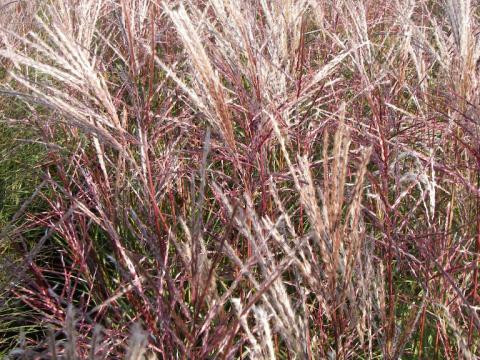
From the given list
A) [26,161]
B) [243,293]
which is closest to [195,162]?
[243,293]

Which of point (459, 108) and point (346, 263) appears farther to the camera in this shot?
point (459, 108)

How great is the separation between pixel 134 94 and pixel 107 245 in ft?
2.48

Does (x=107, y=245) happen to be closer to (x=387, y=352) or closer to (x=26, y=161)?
(x=26, y=161)

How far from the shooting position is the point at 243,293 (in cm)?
145

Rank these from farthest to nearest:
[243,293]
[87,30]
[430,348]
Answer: [87,30], [430,348], [243,293]

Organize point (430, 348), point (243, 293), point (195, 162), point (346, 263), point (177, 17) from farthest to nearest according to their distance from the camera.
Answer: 1. point (195, 162)
2. point (430, 348)
3. point (243, 293)
4. point (177, 17)
5. point (346, 263)

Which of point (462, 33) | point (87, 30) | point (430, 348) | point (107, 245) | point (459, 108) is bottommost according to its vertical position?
point (430, 348)

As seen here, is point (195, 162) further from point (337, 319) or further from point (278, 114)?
point (337, 319)

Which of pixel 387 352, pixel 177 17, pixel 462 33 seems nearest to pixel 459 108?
pixel 462 33

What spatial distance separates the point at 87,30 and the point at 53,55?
0.51 metres

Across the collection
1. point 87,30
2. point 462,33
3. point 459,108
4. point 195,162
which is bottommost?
point 195,162

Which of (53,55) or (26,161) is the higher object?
(53,55)

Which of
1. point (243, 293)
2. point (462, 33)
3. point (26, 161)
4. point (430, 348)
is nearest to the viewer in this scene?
point (462, 33)

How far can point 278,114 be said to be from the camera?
1505 mm
